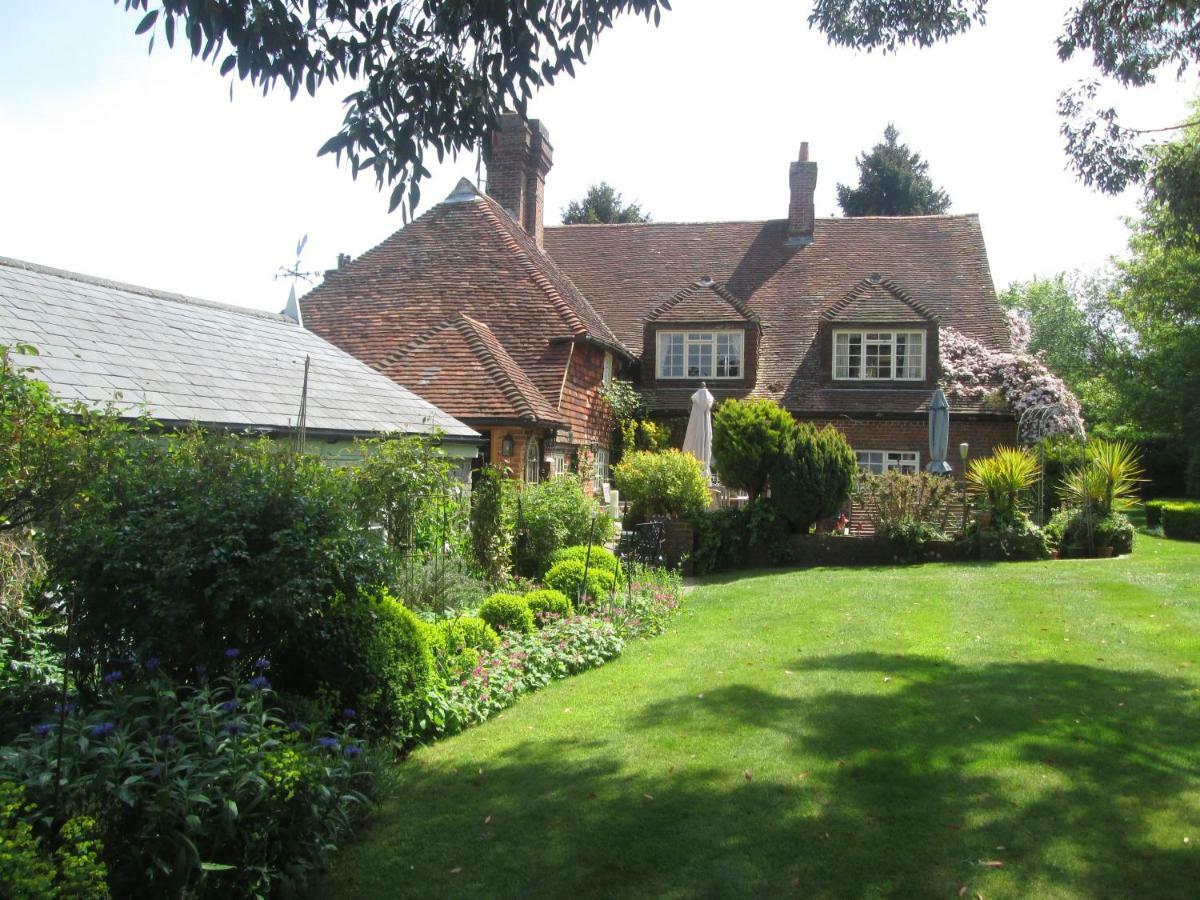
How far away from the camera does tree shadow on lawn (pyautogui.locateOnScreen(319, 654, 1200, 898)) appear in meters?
4.73

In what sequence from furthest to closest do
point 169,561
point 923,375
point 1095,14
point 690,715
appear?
1. point 923,375
2. point 1095,14
3. point 690,715
4. point 169,561

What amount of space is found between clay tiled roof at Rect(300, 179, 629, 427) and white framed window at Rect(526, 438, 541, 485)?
2.92 feet

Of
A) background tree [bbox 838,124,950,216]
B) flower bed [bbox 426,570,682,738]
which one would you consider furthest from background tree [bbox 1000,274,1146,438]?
flower bed [bbox 426,570,682,738]

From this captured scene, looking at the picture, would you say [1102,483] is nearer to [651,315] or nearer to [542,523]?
[542,523]

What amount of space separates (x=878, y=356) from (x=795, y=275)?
474cm

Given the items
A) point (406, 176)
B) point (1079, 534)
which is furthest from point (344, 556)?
point (1079, 534)

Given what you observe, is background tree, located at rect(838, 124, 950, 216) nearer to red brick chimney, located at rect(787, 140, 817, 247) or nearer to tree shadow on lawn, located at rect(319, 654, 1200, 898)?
red brick chimney, located at rect(787, 140, 817, 247)

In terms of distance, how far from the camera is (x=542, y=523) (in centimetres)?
1338

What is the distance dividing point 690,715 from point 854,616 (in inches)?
199

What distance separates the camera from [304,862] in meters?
4.61

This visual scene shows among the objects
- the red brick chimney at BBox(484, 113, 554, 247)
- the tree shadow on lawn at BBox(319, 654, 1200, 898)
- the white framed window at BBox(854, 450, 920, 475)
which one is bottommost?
the tree shadow on lawn at BBox(319, 654, 1200, 898)

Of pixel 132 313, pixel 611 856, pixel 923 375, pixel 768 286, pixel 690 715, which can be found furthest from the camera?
pixel 768 286

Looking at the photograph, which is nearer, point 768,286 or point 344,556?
point 344,556

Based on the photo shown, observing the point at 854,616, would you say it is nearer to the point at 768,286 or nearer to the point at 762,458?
the point at 762,458
